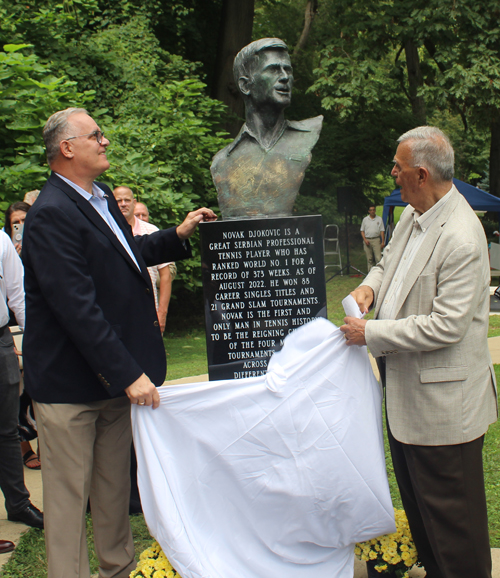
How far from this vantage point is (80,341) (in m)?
2.43

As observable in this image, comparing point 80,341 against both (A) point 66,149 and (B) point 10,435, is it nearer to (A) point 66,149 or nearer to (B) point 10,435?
(A) point 66,149

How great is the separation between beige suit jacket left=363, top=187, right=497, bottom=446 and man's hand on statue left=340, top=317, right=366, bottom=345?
3.3 inches

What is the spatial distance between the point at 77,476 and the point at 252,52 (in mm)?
2568

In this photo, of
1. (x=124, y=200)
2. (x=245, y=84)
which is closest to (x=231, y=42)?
(x=124, y=200)

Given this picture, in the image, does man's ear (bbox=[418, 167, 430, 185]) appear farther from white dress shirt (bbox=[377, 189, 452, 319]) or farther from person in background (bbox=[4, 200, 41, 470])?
person in background (bbox=[4, 200, 41, 470])

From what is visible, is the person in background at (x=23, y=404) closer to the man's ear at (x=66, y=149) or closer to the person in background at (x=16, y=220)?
the person in background at (x=16, y=220)

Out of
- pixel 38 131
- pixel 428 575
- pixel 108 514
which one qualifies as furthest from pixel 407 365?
pixel 38 131

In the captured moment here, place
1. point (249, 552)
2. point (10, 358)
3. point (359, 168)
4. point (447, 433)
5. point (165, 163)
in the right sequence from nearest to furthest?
point (447, 433), point (249, 552), point (10, 358), point (165, 163), point (359, 168)

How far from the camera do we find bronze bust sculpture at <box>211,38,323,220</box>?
371 cm

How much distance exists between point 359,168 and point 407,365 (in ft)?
54.2

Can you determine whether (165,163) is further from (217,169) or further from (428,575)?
(428,575)

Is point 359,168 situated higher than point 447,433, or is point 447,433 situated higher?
point 359,168

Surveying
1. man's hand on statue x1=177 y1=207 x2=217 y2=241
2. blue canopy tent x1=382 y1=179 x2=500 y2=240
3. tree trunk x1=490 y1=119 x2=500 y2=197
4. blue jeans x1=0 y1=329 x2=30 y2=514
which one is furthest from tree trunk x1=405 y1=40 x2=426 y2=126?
blue jeans x1=0 y1=329 x2=30 y2=514

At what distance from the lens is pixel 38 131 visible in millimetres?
7414
